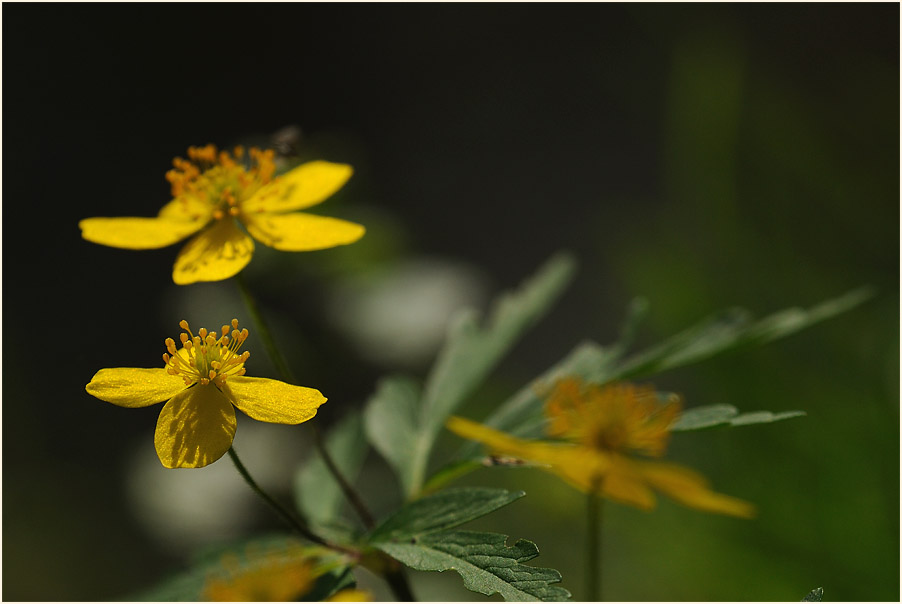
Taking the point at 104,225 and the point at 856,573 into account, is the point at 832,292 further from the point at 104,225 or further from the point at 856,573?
the point at 104,225

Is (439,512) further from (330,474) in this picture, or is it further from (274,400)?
(330,474)

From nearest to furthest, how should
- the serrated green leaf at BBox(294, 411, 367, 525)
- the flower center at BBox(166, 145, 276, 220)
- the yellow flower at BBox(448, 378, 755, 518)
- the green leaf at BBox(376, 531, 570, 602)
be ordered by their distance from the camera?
→ 1. the green leaf at BBox(376, 531, 570, 602)
2. the yellow flower at BBox(448, 378, 755, 518)
3. the flower center at BBox(166, 145, 276, 220)
4. the serrated green leaf at BBox(294, 411, 367, 525)

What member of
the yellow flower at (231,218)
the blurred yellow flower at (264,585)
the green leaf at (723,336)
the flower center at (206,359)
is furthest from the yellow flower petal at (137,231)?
the green leaf at (723,336)

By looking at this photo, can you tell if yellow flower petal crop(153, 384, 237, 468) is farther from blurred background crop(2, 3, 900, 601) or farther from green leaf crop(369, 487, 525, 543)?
blurred background crop(2, 3, 900, 601)

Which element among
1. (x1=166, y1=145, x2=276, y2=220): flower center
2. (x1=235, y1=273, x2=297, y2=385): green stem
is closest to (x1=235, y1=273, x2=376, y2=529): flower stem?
(x1=235, y1=273, x2=297, y2=385): green stem

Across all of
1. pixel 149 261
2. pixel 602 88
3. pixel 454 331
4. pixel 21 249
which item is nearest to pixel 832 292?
pixel 454 331

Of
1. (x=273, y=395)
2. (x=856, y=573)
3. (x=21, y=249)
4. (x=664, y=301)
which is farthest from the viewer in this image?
(x=21, y=249)

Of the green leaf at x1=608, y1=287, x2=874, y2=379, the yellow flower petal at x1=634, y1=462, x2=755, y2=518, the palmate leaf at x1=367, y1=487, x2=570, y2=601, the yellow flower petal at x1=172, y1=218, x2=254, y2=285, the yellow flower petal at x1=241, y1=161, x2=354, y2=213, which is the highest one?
the yellow flower petal at x1=241, y1=161, x2=354, y2=213
